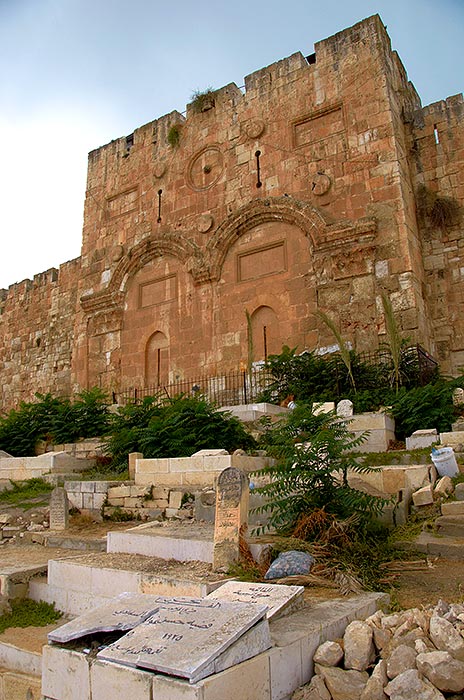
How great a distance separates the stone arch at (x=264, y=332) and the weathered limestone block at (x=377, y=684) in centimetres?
1167

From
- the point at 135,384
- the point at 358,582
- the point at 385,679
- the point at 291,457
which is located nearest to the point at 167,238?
the point at 135,384

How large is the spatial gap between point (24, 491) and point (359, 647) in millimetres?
8108

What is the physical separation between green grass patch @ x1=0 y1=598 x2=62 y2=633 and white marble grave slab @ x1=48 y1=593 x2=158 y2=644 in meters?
1.62

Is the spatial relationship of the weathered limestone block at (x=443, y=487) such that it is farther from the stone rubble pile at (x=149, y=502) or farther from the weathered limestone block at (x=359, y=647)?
the weathered limestone block at (x=359, y=647)

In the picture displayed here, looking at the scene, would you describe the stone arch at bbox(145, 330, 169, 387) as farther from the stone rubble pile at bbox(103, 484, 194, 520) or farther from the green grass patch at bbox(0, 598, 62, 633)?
the green grass patch at bbox(0, 598, 62, 633)

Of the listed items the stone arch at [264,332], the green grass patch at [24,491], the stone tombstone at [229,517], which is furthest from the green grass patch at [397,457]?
the stone arch at [264,332]

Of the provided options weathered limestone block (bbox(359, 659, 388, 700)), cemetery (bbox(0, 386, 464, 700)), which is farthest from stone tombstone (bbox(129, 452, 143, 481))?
weathered limestone block (bbox(359, 659, 388, 700))

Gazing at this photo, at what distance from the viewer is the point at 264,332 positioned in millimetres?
15008

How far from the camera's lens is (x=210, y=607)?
332 centimetres

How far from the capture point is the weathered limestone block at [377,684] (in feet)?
9.53

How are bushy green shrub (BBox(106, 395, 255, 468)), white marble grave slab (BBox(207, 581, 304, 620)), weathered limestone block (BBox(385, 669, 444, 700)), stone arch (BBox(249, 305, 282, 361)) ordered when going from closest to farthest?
weathered limestone block (BBox(385, 669, 444, 700)) → white marble grave slab (BBox(207, 581, 304, 620)) → bushy green shrub (BBox(106, 395, 255, 468)) → stone arch (BBox(249, 305, 282, 361))

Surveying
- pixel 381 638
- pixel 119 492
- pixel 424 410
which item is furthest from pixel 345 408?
pixel 381 638

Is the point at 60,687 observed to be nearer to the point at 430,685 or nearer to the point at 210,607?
the point at 210,607

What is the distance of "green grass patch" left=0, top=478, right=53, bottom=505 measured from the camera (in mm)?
9562
